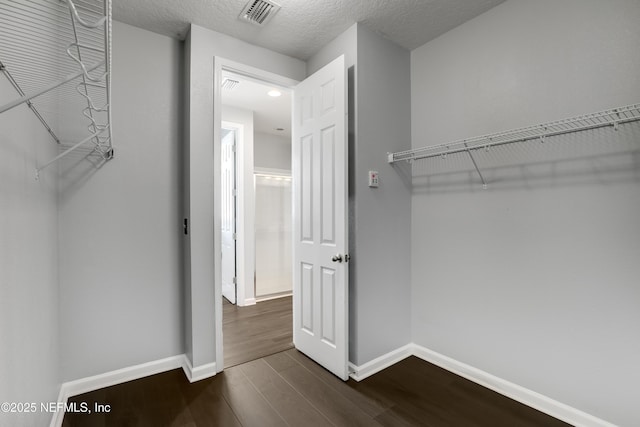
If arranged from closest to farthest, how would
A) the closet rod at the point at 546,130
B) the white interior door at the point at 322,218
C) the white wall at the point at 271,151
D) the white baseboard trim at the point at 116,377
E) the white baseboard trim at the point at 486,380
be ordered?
1. the closet rod at the point at 546,130
2. the white baseboard trim at the point at 486,380
3. the white baseboard trim at the point at 116,377
4. the white interior door at the point at 322,218
5. the white wall at the point at 271,151

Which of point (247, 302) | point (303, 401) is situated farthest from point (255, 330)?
point (303, 401)

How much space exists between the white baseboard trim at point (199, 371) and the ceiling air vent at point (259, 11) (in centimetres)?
256

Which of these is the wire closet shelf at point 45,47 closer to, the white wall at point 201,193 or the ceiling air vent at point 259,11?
the white wall at point 201,193

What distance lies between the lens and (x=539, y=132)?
192 cm

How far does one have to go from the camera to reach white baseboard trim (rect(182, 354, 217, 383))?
220 cm

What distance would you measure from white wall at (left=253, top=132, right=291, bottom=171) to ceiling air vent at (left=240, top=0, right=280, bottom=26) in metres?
2.57

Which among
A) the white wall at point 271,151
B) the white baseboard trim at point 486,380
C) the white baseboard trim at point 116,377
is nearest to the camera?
the white baseboard trim at point 486,380

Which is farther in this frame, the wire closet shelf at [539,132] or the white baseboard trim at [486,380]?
the white baseboard trim at [486,380]

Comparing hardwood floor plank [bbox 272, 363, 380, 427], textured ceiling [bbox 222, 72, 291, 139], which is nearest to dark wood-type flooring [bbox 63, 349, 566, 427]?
hardwood floor plank [bbox 272, 363, 380, 427]

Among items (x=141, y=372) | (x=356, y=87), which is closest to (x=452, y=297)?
(x=356, y=87)

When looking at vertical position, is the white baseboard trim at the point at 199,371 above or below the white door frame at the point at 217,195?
below

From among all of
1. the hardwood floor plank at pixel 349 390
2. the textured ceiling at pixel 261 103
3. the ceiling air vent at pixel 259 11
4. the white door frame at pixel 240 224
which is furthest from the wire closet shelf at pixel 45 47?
the white door frame at pixel 240 224

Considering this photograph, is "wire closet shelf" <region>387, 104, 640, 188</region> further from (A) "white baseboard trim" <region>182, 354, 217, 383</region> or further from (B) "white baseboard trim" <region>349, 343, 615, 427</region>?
(A) "white baseboard trim" <region>182, 354, 217, 383</region>

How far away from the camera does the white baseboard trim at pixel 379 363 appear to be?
7.36 feet
